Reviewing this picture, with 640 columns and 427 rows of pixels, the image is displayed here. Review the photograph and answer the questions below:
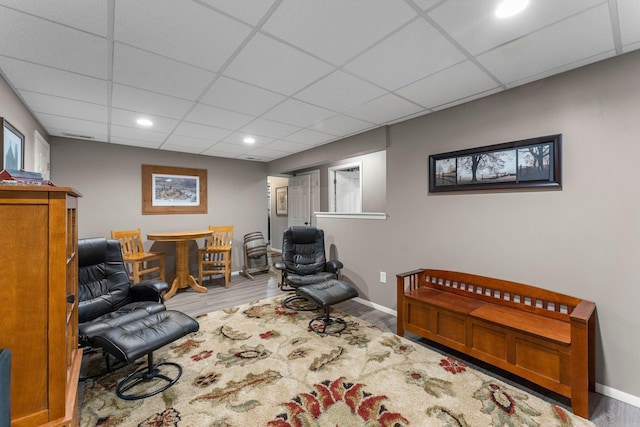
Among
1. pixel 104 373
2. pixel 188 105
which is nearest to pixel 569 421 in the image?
pixel 104 373

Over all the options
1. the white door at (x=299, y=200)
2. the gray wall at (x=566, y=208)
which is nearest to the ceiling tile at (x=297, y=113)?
the gray wall at (x=566, y=208)

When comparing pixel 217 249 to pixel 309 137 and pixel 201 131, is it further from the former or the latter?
pixel 309 137

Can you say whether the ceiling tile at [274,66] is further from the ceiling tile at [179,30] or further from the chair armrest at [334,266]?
the chair armrest at [334,266]

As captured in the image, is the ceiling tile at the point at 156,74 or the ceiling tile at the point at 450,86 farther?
the ceiling tile at the point at 450,86

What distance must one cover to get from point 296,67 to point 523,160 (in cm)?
205

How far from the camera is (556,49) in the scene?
1821mm

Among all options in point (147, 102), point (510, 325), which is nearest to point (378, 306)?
point (510, 325)

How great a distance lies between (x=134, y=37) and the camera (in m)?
1.65

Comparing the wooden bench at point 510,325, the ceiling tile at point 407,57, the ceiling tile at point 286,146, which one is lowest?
the wooden bench at point 510,325

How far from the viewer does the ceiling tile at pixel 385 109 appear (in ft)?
8.82

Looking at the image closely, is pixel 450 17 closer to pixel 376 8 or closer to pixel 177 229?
pixel 376 8

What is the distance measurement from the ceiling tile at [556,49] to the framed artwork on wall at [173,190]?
4.72 meters

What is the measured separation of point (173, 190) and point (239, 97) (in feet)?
10.1

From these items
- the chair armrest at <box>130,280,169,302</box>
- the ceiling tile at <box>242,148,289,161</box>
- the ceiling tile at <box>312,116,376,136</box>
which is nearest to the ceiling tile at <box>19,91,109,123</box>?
the chair armrest at <box>130,280,169,302</box>
